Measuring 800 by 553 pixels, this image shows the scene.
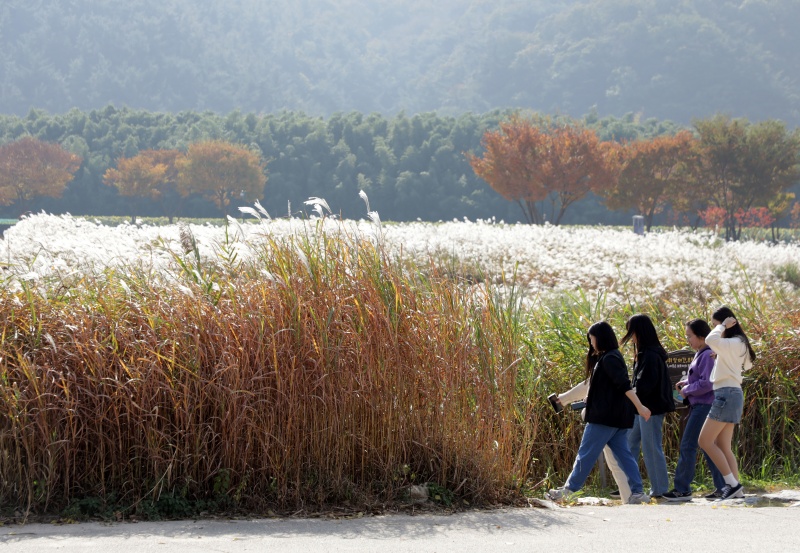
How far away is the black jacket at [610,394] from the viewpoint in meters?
6.21

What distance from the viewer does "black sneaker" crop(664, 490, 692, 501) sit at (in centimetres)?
665

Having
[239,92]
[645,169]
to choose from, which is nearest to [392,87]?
[239,92]

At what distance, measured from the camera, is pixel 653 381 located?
659cm

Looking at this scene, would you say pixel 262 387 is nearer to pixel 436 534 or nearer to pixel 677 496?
pixel 436 534

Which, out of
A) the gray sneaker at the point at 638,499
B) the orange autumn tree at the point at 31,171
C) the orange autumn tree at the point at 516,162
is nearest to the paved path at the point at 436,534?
the gray sneaker at the point at 638,499

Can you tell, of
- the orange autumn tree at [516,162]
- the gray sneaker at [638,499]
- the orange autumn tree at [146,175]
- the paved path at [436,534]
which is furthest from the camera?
the orange autumn tree at [146,175]

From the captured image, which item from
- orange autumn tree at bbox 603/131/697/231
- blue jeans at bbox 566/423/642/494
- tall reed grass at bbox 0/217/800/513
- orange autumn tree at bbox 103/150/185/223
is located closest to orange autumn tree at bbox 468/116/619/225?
orange autumn tree at bbox 603/131/697/231

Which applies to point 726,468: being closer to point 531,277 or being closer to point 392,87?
point 531,277

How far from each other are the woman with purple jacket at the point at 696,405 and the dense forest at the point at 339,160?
4891cm

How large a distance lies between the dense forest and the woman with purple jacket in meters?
48.9

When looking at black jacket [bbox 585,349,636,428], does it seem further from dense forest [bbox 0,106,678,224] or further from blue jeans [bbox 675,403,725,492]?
dense forest [bbox 0,106,678,224]

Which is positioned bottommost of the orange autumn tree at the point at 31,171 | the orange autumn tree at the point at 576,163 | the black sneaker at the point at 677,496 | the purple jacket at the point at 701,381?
the black sneaker at the point at 677,496

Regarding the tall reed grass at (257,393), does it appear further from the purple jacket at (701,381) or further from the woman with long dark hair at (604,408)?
the purple jacket at (701,381)

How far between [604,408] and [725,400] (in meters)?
0.92
